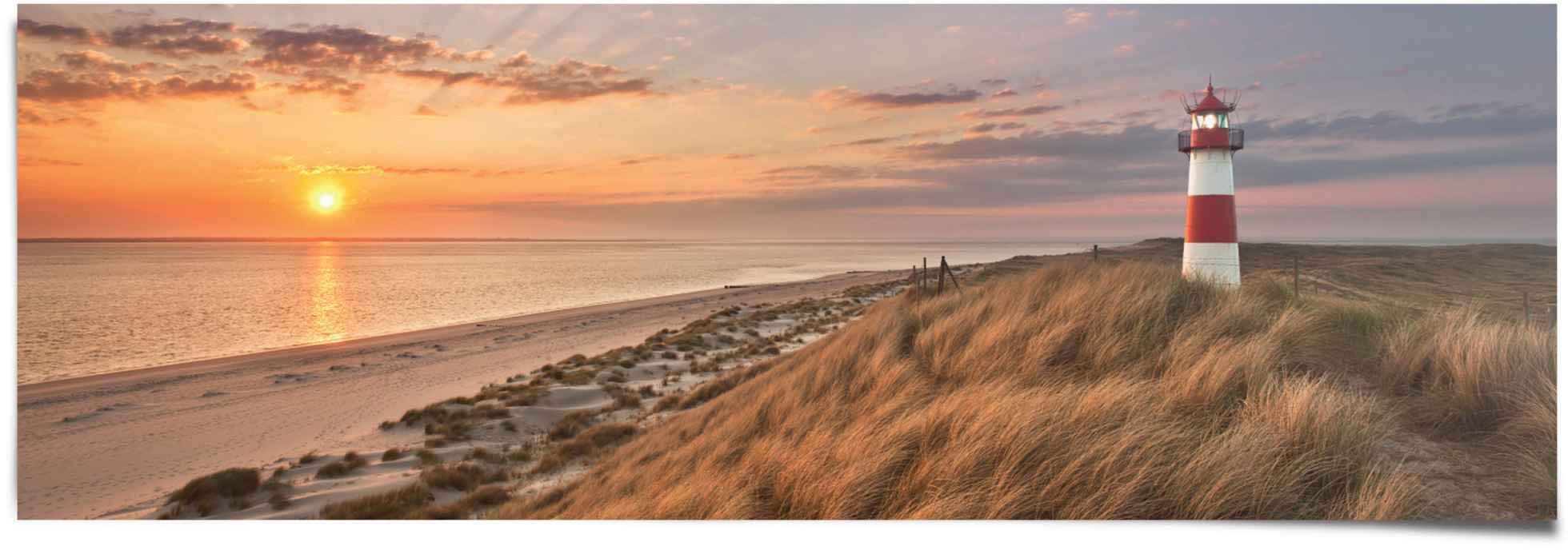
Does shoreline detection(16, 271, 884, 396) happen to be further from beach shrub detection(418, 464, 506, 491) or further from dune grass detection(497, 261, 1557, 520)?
dune grass detection(497, 261, 1557, 520)

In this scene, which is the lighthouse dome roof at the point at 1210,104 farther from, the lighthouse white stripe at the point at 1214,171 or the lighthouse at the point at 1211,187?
the lighthouse white stripe at the point at 1214,171

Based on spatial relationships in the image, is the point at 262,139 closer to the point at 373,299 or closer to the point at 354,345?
the point at 354,345

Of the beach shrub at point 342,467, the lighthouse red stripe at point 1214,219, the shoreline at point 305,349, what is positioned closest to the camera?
the beach shrub at point 342,467

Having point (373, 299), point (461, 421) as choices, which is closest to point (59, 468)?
point (461, 421)

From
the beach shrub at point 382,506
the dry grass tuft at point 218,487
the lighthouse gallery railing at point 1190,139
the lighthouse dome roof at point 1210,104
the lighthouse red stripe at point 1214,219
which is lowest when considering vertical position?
the dry grass tuft at point 218,487

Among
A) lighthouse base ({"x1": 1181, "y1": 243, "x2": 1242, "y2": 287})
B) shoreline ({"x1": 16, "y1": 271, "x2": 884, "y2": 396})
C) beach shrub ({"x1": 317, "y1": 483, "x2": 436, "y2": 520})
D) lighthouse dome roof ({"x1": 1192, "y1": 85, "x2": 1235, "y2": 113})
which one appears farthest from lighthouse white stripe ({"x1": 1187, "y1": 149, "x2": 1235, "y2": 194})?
shoreline ({"x1": 16, "y1": 271, "x2": 884, "y2": 396})

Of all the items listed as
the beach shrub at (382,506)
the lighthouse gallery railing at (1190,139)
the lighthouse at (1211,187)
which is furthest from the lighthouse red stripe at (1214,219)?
the beach shrub at (382,506)
